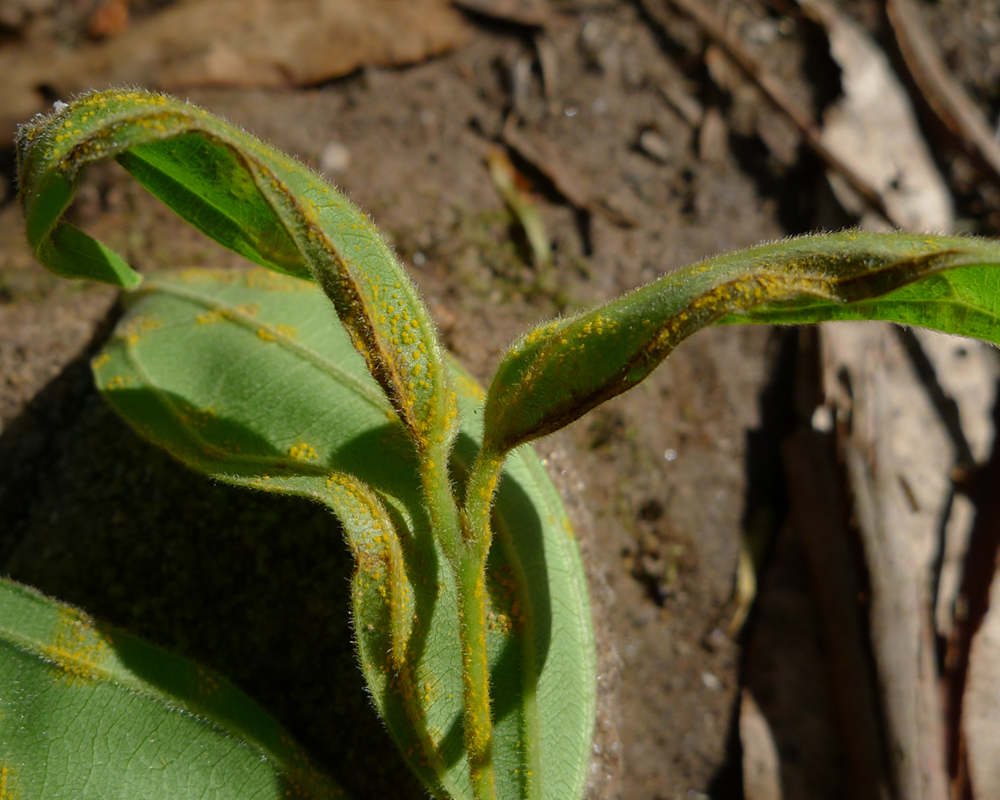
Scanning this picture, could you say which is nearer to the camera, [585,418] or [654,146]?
[585,418]

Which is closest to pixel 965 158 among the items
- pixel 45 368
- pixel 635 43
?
pixel 635 43

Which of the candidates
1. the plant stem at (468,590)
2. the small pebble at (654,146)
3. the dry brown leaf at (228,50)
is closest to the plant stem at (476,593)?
the plant stem at (468,590)

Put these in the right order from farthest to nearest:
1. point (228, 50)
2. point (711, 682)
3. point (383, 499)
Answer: point (228, 50), point (711, 682), point (383, 499)

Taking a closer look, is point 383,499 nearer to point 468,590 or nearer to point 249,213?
point 468,590

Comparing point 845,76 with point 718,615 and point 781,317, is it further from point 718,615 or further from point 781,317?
point 781,317

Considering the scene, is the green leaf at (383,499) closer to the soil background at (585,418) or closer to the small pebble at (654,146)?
the soil background at (585,418)

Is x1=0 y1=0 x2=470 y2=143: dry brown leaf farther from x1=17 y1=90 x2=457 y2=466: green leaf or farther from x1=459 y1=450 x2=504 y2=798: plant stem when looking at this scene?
x1=459 y1=450 x2=504 y2=798: plant stem

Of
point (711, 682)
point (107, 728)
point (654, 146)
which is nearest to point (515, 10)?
point (654, 146)

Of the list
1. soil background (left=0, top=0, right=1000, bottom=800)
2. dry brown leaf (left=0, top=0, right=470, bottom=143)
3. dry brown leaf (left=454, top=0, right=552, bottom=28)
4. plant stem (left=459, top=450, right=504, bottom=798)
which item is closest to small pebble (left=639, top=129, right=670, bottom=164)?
soil background (left=0, top=0, right=1000, bottom=800)
